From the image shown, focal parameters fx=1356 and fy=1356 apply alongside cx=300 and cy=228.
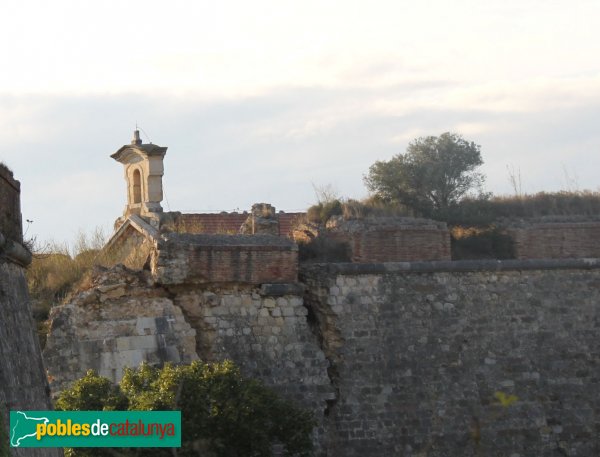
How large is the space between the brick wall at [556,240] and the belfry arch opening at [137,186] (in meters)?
6.14

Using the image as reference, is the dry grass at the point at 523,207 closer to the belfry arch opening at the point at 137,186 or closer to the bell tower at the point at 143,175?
the bell tower at the point at 143,175

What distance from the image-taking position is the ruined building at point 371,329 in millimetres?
18219

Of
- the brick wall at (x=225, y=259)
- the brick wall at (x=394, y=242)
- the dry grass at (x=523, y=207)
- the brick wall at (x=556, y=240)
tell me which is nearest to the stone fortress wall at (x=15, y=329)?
the brick wall at (x=225, y=259)

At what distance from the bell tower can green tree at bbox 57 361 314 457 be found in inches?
230

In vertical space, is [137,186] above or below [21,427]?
above

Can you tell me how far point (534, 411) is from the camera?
778 inches

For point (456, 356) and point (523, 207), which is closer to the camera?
point (456, 356)

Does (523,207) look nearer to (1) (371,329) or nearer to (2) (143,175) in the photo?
(1) (371,329)

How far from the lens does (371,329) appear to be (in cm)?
1933

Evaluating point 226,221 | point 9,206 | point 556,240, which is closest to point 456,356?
point 556,240

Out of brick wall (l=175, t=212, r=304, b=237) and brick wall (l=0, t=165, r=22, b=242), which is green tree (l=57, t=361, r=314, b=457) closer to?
brick wall (l=0, t=165, r=22, b=242)

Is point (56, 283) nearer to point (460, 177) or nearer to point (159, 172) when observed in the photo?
point (159, 172)

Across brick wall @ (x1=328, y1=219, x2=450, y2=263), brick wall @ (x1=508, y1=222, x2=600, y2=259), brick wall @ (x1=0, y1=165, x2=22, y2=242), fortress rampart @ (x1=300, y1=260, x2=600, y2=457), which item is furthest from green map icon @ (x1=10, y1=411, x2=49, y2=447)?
brick wall @ (x1=508, y1=222, x2=600, y2=259)

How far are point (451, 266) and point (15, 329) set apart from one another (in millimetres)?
8713
